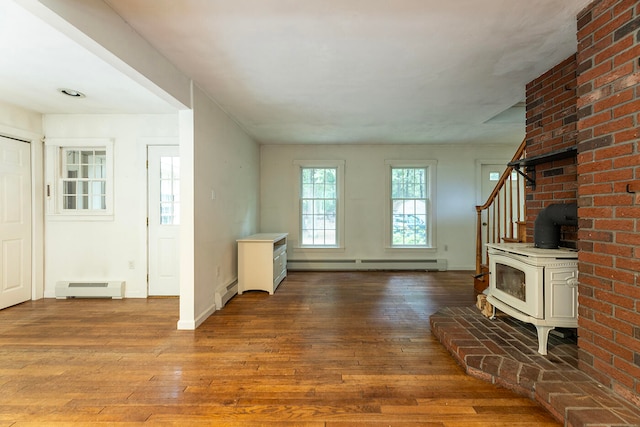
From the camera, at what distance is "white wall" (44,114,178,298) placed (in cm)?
432

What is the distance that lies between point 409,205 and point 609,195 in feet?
14.7

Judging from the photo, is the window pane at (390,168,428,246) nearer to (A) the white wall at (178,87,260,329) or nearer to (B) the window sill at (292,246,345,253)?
(B) the window sill at (292,246,345,253)

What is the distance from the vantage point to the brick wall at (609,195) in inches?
67.2

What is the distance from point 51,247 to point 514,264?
18.6ft

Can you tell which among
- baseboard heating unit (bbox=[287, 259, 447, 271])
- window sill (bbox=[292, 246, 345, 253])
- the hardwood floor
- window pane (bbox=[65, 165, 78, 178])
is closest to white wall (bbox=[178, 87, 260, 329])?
the hardwood floor

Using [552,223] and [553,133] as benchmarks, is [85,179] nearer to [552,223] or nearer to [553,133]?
[552,223]

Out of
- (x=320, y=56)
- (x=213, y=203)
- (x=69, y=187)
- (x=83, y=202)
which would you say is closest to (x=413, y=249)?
(x=213, y=203)

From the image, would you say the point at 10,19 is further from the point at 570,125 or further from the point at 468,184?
the point at 468,184

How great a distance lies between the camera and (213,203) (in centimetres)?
374

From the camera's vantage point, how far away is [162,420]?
5.85ft

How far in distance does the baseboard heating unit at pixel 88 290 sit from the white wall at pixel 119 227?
91 mm

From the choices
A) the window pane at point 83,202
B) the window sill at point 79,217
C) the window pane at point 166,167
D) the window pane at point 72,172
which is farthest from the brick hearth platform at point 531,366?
the window pane at point 72,172

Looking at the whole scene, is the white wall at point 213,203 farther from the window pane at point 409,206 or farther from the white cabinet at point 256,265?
the window pane at point 409,206

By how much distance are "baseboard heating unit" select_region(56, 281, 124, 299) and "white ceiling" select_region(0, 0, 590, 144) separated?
2390 mm
